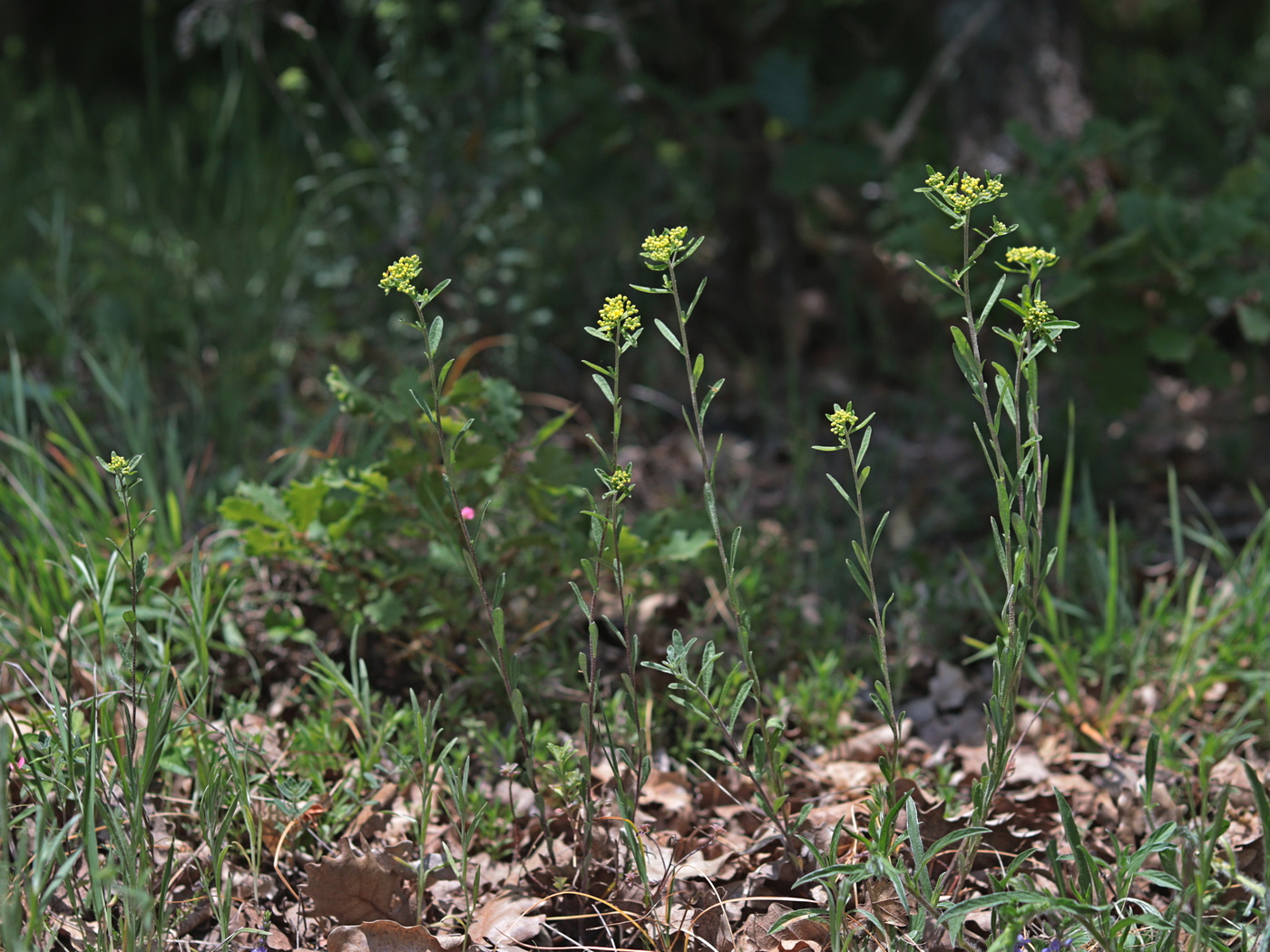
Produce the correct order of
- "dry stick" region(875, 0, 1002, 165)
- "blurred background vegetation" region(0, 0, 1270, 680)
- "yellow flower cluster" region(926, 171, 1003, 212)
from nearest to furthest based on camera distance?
1. "yellow flower cluster" region(926, 171, 1003, 212)
2. "blurred background vegetation" region(0, 0, 1270, 680)
3. "dry stick" region(875, 0, 1002, 165)

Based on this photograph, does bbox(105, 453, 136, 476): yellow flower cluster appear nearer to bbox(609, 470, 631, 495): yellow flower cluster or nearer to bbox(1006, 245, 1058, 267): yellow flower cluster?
bbox(609, 470, 631, 495): yellow flower cluster

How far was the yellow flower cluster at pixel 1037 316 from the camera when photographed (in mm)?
1158

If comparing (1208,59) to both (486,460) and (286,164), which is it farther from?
(486,460)

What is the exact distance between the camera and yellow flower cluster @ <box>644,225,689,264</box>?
3.90 ft

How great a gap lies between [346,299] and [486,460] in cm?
148

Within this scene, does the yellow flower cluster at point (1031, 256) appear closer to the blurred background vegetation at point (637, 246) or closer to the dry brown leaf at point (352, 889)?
the blurred background vegetation at point (637, 246)

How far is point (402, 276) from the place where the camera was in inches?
48.4

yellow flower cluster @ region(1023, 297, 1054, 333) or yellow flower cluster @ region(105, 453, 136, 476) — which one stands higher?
yellow flower cluster @ region(1023, 297, 1054, 333)

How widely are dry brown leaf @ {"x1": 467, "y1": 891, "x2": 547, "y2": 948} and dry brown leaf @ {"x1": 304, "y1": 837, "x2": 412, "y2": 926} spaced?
0.11 metres

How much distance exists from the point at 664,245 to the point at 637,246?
2397mm

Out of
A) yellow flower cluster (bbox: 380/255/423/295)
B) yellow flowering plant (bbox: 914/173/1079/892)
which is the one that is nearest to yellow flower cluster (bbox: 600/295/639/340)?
yellow flower cluster (bbox: 380/255/423/295)

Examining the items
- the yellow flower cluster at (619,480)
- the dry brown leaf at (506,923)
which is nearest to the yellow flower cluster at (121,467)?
the yellow flower cluster at (619,480)

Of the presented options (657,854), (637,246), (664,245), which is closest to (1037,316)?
(664,245)

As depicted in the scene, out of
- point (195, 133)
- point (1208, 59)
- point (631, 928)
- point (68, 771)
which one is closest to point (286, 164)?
point (195, 133)
